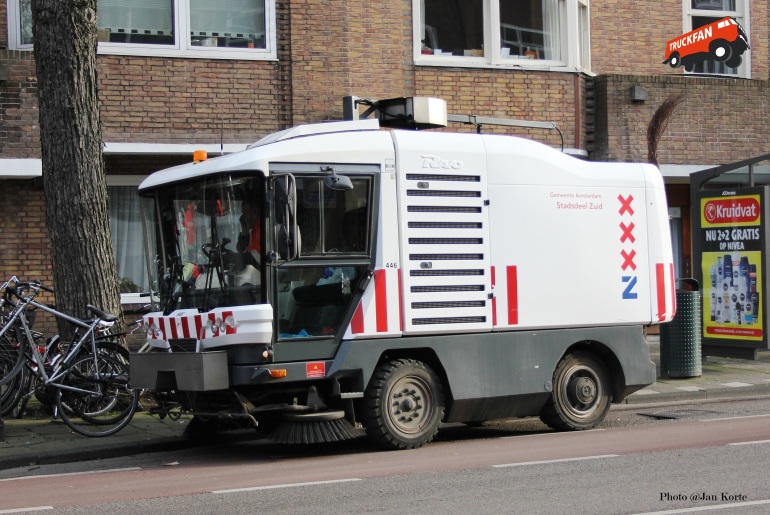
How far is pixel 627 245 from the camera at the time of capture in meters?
11.0

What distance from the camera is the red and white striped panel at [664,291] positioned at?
11.2 meters

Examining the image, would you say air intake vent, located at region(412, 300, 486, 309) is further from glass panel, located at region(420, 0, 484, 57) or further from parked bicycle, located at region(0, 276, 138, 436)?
glass panel, located at region(420, 0, 484, 57)

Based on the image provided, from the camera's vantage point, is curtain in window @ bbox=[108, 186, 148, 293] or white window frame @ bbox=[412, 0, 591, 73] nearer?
curtain in window @ bbox=[108, 186, 148, 293]

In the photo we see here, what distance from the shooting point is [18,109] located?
14820 millimetres

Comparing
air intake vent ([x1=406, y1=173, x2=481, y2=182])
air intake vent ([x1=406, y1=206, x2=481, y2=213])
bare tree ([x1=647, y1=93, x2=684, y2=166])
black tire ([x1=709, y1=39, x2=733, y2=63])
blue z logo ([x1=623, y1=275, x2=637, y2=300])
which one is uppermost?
black tire ([x1=709, y1=39, x2=733, y2=63])

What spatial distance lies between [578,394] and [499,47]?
7808 millimetres

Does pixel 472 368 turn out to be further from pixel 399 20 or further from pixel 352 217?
pixel 399 20

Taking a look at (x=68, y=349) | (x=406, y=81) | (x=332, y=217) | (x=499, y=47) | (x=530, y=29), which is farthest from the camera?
(x=530, y=29)

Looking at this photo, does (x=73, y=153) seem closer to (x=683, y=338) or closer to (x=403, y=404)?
(x=403, y=404)

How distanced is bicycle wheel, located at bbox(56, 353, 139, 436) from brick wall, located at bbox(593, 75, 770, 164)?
31.7 feet

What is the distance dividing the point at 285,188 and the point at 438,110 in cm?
298

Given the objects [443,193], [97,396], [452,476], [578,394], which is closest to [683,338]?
[578,394]

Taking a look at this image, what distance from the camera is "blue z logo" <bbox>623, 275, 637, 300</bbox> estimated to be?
10980mm

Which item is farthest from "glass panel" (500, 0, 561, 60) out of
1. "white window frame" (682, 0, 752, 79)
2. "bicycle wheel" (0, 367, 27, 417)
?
"bicycle wheel" (0, 367, 27, 417)
